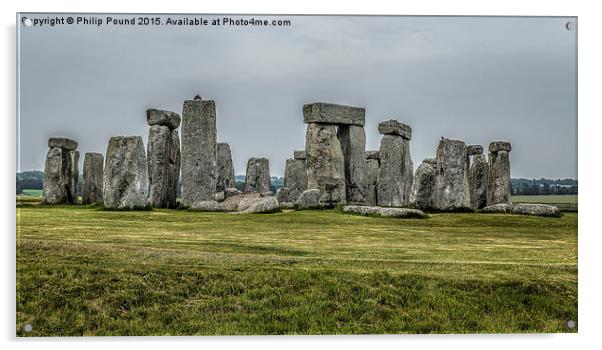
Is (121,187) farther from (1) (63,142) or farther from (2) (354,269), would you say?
(2) (354,269)

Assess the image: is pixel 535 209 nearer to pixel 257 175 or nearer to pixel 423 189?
pixel 423 189

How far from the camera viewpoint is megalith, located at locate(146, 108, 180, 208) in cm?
1780

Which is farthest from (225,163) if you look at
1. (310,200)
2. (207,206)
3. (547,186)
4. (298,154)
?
(547,186)

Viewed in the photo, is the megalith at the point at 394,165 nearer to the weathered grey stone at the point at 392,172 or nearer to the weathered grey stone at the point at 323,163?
the weathered grey stone at the point at 392,172

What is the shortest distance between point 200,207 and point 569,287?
8.23 meters

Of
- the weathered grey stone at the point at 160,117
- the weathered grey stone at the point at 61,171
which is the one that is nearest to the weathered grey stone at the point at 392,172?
the weathered grey stone at the point at 160,117

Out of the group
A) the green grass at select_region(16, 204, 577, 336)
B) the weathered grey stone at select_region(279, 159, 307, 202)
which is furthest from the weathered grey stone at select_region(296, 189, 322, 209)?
the weathered grey stone at select_region(279, 159, 307, 202)

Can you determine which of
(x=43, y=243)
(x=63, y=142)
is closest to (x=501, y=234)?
(x=43, y=243)

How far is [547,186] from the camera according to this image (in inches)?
449

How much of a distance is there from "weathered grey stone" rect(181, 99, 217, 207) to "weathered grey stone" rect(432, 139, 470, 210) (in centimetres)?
531

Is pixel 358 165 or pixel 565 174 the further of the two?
pixel 358 165

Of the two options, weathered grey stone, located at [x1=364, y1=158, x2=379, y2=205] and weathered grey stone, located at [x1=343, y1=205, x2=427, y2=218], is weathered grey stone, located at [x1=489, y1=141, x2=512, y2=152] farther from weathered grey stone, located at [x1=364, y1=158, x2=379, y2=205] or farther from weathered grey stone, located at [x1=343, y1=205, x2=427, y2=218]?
weathered grey stone, located at [x1=343, y1=205, x2=427, y2=218]

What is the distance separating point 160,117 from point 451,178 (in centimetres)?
694

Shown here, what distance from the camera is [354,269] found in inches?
380
